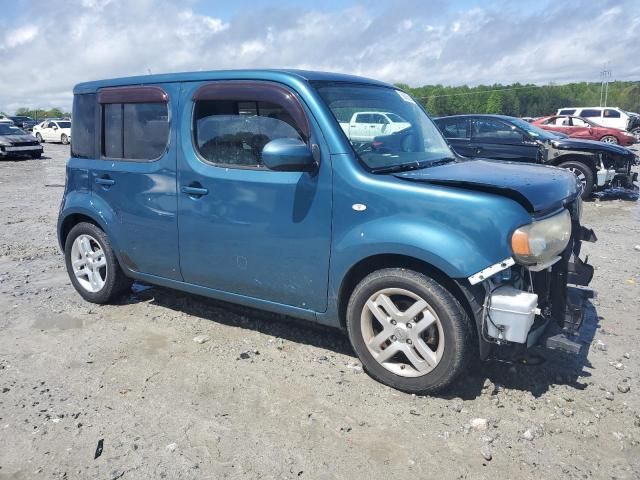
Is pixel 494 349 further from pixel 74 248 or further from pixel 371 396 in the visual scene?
pixel 74 248

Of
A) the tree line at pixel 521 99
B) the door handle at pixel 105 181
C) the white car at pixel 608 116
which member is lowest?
the door handle at pixel 105 181

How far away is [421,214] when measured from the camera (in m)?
3.38

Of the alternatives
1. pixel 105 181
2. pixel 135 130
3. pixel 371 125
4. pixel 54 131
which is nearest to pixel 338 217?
pixel 371 125

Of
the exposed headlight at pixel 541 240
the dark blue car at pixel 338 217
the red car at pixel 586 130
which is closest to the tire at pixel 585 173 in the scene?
the dark blue car at pixel 338 217

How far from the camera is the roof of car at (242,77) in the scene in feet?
13.0

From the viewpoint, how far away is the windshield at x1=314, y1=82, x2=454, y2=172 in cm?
383

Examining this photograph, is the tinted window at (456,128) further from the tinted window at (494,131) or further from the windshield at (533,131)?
the windshield at (533,131)

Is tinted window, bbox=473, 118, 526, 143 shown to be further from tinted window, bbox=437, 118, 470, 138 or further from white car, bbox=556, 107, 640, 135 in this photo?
white car, bbox=556, 107, 640, 135

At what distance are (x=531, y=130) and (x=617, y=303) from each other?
7574mm

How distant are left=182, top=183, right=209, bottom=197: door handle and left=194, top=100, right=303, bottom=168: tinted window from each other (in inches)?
8.4

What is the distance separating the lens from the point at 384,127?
13.4 feet

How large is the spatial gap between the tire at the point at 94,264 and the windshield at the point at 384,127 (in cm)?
254

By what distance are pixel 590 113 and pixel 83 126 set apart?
32717 millimetres

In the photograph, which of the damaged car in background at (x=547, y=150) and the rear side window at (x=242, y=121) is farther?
the damaged car in background at (x=547, y=150)
